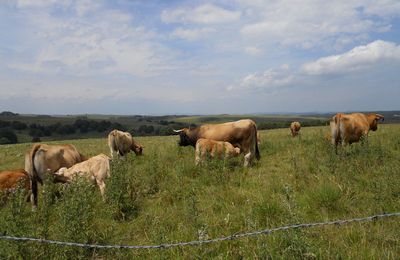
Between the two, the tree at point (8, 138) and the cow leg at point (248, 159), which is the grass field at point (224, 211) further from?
the tree at point (8, 138)

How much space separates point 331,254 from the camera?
4.82 m

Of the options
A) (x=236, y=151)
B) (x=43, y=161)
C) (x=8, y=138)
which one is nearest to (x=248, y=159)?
(x=236, y=151)

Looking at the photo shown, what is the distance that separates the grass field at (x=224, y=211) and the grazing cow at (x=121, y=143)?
652 centimetres

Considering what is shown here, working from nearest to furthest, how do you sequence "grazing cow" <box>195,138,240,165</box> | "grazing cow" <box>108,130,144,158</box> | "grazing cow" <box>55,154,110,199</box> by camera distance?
"grazing cow" <box>55,154,110,199</box> < "grazing cow" <box>195,138,240,165</box> < "grazing cow" <box>108,130,144,158</box>

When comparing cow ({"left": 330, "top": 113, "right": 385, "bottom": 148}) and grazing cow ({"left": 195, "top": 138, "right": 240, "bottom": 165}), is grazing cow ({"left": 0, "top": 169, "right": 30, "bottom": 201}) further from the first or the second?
cow ({"left": 330, "top": 113, "right": 385, "bottom": 148})

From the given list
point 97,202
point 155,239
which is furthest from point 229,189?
point 155,239

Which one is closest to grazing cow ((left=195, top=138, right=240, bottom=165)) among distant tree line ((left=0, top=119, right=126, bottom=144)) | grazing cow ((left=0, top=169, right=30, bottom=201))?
grazing cow ((left=0, top=169, right=30, bottom=201))

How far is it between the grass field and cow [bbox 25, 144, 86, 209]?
208 cm

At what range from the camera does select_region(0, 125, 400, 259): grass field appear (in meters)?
5.18

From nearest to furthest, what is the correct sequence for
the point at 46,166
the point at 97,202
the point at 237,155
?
1. the point at 97,202
2. the point at 46,166
3. the point at 237,155

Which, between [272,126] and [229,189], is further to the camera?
[272,126]

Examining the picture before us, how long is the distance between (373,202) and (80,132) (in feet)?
268

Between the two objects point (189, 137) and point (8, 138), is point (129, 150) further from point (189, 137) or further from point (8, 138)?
point (8, 138)

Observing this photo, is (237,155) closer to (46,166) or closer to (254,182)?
(254,182)
